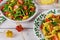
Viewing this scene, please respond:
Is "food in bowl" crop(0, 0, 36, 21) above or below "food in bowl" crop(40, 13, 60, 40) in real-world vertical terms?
above

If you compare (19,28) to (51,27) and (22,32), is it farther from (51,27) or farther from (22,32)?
(51,27)

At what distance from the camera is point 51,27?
100 cm

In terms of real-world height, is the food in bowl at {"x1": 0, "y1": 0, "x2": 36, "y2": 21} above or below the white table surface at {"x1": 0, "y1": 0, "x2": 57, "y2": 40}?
above

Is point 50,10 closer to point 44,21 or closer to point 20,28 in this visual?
point 44,21

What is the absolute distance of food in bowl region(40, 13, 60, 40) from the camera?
968 mm

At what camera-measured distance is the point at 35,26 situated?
1.02m

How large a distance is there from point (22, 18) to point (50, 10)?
0.55 ft

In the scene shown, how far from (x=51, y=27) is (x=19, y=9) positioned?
233mm

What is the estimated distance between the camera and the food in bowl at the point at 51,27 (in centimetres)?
97

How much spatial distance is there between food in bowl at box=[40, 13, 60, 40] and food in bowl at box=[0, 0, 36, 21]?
0.11 m

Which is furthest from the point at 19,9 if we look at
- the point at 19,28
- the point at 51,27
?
the point at 51,27

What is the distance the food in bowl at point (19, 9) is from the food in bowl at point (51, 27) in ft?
0.37

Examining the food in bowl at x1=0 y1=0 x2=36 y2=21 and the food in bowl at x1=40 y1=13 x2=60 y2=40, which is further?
the food in bowl at x1=0 y1=0 x2=36 y2=21

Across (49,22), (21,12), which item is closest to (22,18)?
(21,12)
